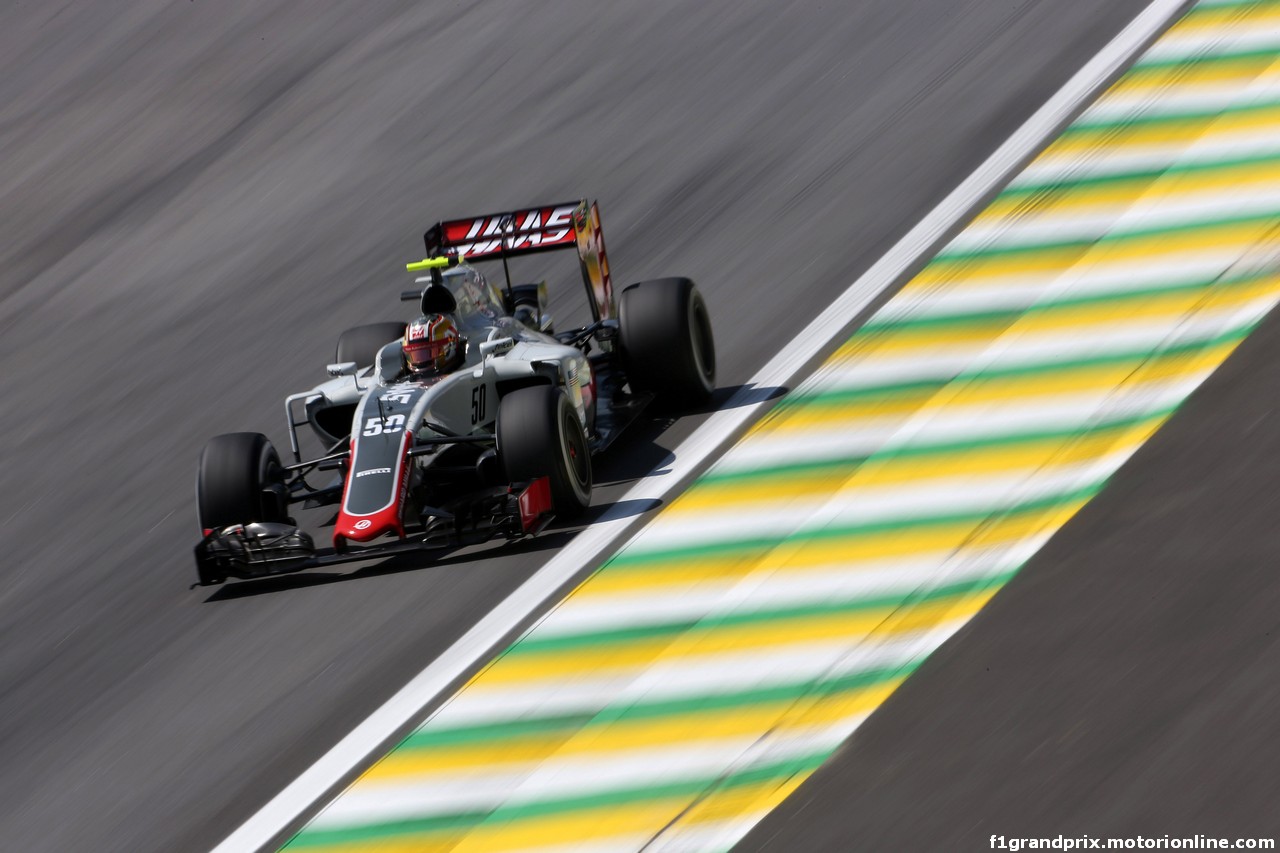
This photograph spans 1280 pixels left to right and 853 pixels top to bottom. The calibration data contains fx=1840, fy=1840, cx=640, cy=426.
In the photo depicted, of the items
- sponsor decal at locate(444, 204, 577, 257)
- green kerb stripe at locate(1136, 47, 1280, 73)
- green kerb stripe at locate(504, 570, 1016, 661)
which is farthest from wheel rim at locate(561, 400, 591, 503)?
green kerb stripe at locate(1136, 47, 1280, 73)

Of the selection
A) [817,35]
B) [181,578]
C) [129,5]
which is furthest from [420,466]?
[129,5]

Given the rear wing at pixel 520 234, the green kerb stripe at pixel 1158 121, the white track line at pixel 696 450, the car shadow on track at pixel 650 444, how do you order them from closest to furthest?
the white track line at pixel 696 450 < the car shadow on track at pixel 650 444 < the rear wing at pixel 520 234 < the green kerb stripe at pixel 1158 121

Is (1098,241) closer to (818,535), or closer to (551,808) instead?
(818,535)

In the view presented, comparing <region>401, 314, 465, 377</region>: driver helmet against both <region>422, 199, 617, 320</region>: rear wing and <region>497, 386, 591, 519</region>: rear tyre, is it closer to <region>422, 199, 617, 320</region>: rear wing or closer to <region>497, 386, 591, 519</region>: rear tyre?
<region>497, 386, 591, 519</region>: rear tyre

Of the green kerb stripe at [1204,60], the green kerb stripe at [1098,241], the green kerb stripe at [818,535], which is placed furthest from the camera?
the green kerb stripe at [1204,60]

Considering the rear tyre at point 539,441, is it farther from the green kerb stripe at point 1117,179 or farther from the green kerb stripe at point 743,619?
the green kerb stripe at point 1117,179

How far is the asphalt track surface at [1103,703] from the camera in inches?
273

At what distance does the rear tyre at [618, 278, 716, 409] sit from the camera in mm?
11695

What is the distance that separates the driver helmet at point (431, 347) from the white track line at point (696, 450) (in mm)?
1383

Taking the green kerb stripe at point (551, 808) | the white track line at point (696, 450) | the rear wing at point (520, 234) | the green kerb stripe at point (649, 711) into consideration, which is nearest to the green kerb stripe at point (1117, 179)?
the white track line at point (696, 450)

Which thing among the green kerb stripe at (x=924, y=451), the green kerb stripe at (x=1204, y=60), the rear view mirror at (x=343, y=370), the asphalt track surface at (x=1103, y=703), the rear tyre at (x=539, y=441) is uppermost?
the green kerb stripe at (x=1204, y=60)

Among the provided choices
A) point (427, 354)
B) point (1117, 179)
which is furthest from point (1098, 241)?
point (427, 354)

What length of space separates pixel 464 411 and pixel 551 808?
12.3ft

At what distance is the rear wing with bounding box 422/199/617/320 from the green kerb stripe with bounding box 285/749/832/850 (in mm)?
4974
